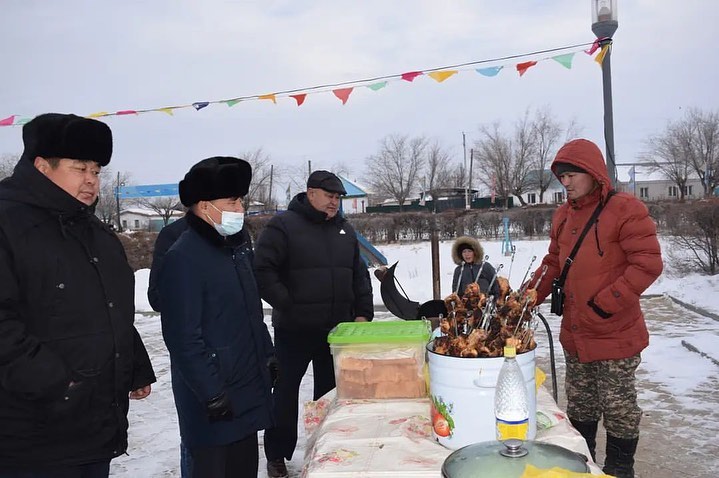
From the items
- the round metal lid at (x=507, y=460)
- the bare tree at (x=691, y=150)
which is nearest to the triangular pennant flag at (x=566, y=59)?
the round metal lid at (x=507, y=460)

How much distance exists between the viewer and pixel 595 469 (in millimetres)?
1644

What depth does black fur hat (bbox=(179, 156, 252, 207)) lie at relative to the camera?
2.61m


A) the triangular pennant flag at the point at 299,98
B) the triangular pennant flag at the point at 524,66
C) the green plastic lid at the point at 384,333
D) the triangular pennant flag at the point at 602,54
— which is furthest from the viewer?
the triangular pennant flag at the point at 299,98

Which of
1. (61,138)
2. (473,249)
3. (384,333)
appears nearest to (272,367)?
(384,333)

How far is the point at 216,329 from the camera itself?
A: 2.50m

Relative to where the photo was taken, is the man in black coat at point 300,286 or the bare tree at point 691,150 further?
the bare tree at point 691,150

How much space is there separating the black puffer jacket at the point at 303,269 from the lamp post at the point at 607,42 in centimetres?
325

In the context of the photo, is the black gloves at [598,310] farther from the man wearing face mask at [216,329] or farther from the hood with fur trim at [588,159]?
the man wearing face mask at [216,329]

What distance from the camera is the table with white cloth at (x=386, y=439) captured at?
1.81 m

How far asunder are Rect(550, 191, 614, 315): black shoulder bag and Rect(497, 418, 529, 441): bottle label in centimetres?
159

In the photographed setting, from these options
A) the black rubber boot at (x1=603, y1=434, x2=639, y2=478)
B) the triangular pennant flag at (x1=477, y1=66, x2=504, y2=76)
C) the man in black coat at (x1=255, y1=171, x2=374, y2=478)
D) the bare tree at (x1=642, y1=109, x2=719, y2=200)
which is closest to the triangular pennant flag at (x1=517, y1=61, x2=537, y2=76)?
the triangular pennant flag at (x1=477, y1=66, x2=504, y2=76)

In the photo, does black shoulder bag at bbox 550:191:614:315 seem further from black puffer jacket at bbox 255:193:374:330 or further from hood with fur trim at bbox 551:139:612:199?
black puffer jacket at bbox 255:193:374:330

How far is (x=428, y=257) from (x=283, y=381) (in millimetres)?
13694

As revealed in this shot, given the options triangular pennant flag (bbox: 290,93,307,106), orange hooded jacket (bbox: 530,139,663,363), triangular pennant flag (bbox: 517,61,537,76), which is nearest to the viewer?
orange hooded jacket (bbox: 530,139,663,363)
